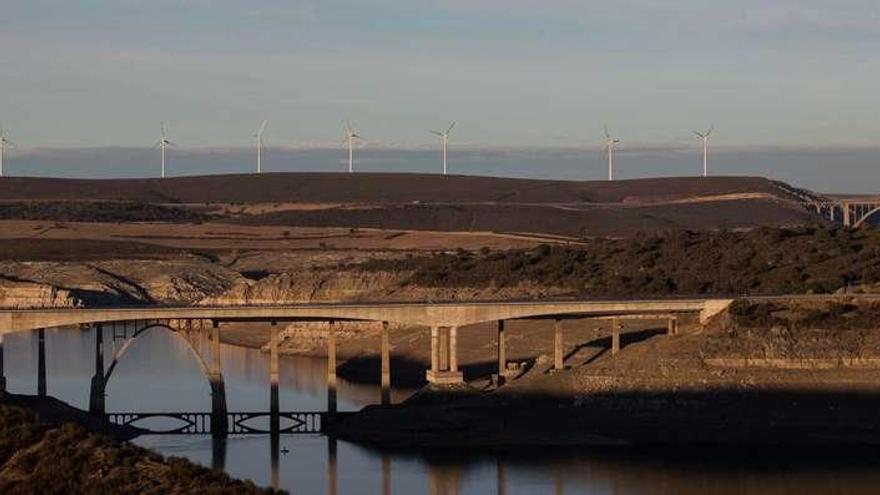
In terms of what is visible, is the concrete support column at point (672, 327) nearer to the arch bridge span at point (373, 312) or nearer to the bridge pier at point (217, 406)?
the arch bridge span at point (373, 312)

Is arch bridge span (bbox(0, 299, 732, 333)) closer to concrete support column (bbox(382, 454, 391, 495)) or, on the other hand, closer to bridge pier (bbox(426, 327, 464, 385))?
bridge pier (bbox(426, 327, 464, 385))

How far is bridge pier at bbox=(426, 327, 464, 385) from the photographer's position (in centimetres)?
7719

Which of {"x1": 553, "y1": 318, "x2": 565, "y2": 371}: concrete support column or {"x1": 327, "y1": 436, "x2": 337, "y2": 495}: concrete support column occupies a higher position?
{"x1": 553, "y1": 318, "x2": 565, "y2": 371}: concrete support column

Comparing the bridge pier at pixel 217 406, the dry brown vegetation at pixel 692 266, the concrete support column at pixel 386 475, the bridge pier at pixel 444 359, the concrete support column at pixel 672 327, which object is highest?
the dry brown vegetation at pixel 692 266

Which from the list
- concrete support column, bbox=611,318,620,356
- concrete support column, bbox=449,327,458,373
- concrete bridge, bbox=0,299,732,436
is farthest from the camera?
concrete support column, bbox=611,318,620,356

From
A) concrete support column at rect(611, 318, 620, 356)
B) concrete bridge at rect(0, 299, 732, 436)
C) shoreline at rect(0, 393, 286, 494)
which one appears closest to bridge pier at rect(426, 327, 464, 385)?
concrete bridge at rect(0, 299, 732, 436)

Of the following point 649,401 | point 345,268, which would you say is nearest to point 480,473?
point 649,401

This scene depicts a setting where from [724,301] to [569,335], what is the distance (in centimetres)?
1272

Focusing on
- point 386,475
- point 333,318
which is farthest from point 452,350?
point 386,475

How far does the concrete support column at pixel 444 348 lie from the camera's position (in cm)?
7881

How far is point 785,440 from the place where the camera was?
238 feet

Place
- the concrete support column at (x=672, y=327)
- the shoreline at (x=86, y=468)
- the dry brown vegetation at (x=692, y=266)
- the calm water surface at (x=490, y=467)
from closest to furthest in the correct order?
1. the shoreline at (x=86, y=468)
2. the calm water surface at (x=490, y=467)
3. the concrete support column at (x=672, y=327)
4. the dry brown vegetation at (x=692, y=266)

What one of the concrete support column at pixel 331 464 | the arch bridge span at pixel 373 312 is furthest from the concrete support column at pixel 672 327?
the concrete support column at pixel 331 464

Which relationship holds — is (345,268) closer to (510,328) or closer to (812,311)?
(510,328)
